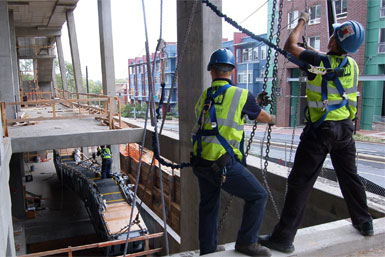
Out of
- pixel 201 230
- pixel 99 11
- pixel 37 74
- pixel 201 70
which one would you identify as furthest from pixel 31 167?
pixel 201 230

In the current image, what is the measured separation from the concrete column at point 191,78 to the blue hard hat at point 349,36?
3312mm

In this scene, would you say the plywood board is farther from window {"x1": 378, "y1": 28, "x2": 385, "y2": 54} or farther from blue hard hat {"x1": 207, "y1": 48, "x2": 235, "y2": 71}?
window {"x1": 378, "y1": 28, "x2": 385, "y2": 54}

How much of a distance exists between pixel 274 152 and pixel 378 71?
7368 millimetres

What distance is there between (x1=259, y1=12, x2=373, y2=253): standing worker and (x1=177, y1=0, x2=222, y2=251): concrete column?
10.5 ft

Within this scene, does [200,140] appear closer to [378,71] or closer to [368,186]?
[368,186]

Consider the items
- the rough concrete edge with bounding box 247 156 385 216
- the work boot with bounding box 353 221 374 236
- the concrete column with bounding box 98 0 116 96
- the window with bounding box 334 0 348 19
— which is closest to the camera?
the work boot with bounding box 353 221 374 236

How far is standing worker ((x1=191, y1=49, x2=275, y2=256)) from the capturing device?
311cm

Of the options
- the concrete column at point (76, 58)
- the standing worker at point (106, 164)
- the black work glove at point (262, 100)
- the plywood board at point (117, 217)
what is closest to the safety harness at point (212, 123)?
the black work glove at point (262, 100)

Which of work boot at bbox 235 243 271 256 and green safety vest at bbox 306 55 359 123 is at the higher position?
green safety vest at bbox 306 55 359 123

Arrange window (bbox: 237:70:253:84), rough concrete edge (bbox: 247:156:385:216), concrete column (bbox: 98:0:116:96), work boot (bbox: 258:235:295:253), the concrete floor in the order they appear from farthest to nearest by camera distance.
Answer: window (bbox: 237:70:253:84) < concrete column (bbox: 98:0:116:96) < the concrete floor < rough concrete edge (bbox: 247:156:385:216) < work boot (bbox: 258:235:295:253)

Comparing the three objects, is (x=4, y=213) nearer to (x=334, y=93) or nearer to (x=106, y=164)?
(x=334, y=93)

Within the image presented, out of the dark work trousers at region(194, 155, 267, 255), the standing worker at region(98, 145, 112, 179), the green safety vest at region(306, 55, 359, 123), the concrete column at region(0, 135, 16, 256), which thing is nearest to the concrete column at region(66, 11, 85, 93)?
the standing worker at region(98, 145, 112, 179)

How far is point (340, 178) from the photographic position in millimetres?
3607

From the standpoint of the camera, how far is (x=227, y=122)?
10.2ft
